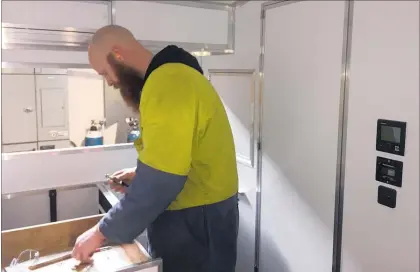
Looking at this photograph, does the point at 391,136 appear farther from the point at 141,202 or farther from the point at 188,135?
the point at 141,202

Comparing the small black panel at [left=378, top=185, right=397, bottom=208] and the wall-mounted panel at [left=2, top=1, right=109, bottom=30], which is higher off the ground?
the wall-mounted panel at [left=2, top=1, right=109, bottom=30]

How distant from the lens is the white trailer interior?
59cm

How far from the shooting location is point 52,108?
159cm

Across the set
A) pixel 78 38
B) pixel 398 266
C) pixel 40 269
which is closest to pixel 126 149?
pixel 78 38

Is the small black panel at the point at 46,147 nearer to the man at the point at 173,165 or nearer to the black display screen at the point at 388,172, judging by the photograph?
the man at the point at 173,165

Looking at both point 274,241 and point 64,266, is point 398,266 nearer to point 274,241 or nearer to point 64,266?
point 274,241

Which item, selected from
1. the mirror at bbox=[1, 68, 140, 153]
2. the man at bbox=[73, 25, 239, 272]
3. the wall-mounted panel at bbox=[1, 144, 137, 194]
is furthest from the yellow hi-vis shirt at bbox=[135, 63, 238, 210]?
the wall-mounted panel at bbox=[1, 144, 137, 194]

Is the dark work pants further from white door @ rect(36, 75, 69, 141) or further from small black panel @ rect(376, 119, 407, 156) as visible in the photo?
white door @ rect(36, 75, 69, 141)

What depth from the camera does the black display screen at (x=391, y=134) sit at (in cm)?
58

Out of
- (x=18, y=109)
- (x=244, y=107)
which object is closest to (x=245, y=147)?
(x=244, y=107)

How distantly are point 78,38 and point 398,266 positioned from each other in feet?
3.78

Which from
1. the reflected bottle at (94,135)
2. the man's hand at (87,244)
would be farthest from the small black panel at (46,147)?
the man's hand at (87,244)

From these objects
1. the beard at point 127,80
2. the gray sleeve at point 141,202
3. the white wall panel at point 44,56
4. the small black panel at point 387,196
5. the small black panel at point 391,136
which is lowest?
the gray sleeve at point 141,202

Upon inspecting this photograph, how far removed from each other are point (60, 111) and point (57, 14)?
46 centimetres
